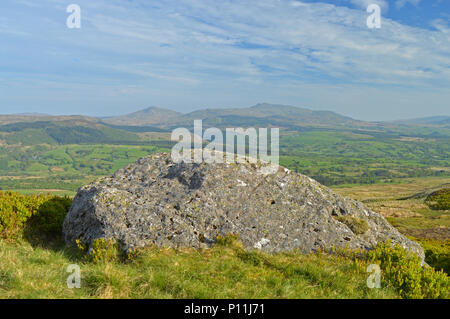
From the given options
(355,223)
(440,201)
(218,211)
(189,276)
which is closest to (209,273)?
(189,276)

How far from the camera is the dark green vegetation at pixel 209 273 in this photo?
7.41m

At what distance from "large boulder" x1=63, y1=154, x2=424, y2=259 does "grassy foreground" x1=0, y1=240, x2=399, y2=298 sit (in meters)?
0.95

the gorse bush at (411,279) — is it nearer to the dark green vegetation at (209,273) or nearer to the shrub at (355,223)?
the dark green vegetation at (209,273)

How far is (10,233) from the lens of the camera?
38.3 ft

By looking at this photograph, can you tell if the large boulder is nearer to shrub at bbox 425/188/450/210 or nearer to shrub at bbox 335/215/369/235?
shrub at bbox 335/215/369/235

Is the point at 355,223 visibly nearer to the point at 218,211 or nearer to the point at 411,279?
the point at 411,279

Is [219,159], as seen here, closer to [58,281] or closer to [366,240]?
[366,240]

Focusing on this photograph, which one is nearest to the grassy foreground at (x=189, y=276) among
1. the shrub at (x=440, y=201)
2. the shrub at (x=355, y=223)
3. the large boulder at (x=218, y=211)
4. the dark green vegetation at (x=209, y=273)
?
the dark green vegetation at (x=209, y=273)

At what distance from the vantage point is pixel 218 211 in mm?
11766

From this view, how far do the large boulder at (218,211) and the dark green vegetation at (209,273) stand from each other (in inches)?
24.1

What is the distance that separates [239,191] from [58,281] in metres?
7.27

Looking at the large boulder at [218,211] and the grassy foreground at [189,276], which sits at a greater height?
the large boulder at [218,211]
